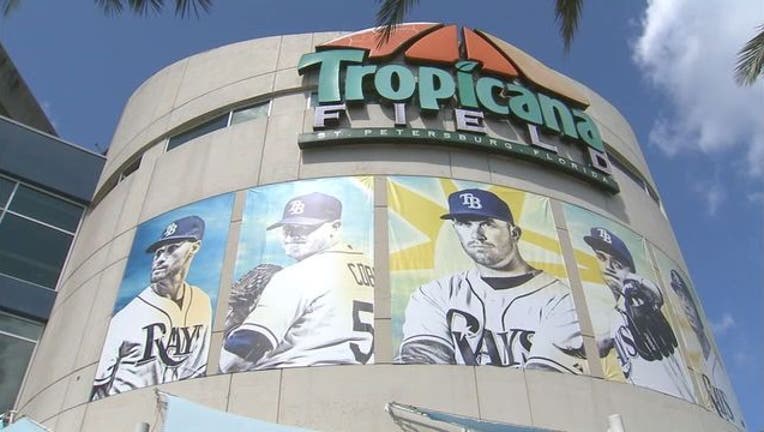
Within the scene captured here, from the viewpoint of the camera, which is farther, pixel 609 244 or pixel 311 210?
pixel 609 244

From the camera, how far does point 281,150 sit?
14633mm

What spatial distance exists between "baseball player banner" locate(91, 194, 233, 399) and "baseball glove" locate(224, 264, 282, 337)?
42 centimetres

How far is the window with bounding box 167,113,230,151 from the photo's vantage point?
1662 centimetres

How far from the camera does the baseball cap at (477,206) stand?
43.4ft

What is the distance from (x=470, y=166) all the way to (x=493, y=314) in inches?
169

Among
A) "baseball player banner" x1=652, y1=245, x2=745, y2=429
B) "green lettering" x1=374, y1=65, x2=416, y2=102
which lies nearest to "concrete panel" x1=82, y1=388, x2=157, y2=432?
"green lettering" x1=374, y1=65, x2=416, y2=102

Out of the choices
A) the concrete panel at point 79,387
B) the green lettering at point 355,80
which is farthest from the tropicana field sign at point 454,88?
the concrete panel at point 79,387

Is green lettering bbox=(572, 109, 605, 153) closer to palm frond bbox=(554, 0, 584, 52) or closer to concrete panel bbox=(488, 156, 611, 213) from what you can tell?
concrete panel bbox=(488, 156, 611, 213)

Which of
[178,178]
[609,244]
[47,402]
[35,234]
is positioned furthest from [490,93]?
[35,234]

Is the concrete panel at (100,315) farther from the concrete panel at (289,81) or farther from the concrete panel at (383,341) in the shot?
the concrete panel at (289,81)

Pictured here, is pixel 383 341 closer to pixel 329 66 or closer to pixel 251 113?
pixel 251 113

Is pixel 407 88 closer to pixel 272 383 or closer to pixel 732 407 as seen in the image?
pixel 272 383

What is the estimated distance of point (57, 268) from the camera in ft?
55.9

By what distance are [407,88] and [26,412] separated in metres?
12.0
